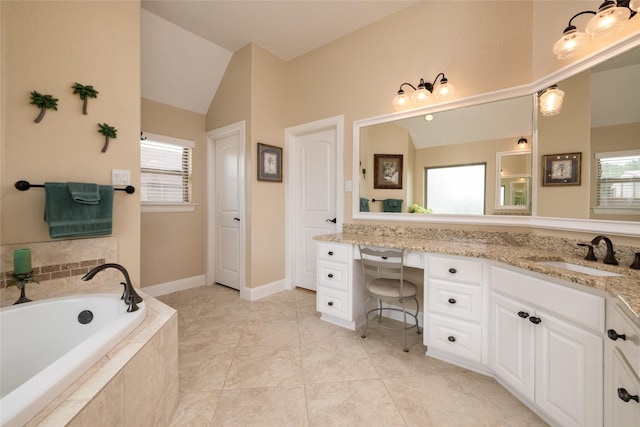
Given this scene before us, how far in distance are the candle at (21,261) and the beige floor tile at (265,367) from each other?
1356 millimetres

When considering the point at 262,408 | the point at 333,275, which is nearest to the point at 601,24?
the point at 333,275

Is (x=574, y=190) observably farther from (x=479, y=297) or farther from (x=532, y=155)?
(x=479, y=297)

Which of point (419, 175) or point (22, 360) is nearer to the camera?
point (22, 360)

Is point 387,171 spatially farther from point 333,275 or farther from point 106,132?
point 106,132

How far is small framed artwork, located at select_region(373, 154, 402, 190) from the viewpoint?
2423 millimetres

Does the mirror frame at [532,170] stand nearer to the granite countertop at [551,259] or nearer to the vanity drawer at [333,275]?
the granite countertop at [551,259]

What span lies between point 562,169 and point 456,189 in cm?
66

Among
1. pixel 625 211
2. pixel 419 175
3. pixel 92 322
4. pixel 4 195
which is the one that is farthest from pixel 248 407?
pixel 625 211

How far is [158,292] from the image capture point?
10.0 ft

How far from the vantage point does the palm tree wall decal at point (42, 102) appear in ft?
5.12

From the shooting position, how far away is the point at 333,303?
2287 mm

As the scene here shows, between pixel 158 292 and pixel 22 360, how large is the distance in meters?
1.85

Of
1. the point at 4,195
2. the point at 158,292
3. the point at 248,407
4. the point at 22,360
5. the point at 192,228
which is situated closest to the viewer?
the point at 22,360

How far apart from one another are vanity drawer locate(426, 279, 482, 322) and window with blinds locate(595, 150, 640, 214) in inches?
33.1
